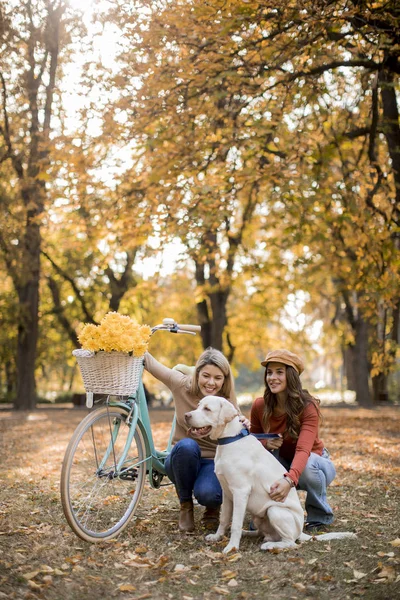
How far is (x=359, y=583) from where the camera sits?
369 centimetres

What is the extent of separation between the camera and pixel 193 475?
4.80 metres

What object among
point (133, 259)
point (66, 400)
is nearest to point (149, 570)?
point (133, 259)

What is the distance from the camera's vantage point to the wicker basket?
4.22 metres

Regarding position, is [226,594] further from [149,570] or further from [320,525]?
[320,525]

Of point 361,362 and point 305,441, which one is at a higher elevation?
point 361,362

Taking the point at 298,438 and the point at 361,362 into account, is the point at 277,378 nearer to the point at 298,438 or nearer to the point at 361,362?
the point at 298,438

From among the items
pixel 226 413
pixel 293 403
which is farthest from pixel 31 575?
pixel 293 403

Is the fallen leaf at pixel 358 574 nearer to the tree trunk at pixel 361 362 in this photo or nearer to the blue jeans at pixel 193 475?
the blue jeans at pixel 193 475

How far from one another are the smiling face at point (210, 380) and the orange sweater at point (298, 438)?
40cm

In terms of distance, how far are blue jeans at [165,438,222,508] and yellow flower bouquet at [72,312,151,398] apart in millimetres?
687

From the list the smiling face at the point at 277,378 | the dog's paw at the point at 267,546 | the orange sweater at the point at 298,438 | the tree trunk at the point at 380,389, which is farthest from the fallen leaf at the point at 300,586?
the tree trunk at the point at 380,389

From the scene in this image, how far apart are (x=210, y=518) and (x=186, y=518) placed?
20cm

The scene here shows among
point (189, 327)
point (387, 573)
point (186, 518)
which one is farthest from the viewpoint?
point (189, 327)

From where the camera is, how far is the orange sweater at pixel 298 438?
14.4 ft
